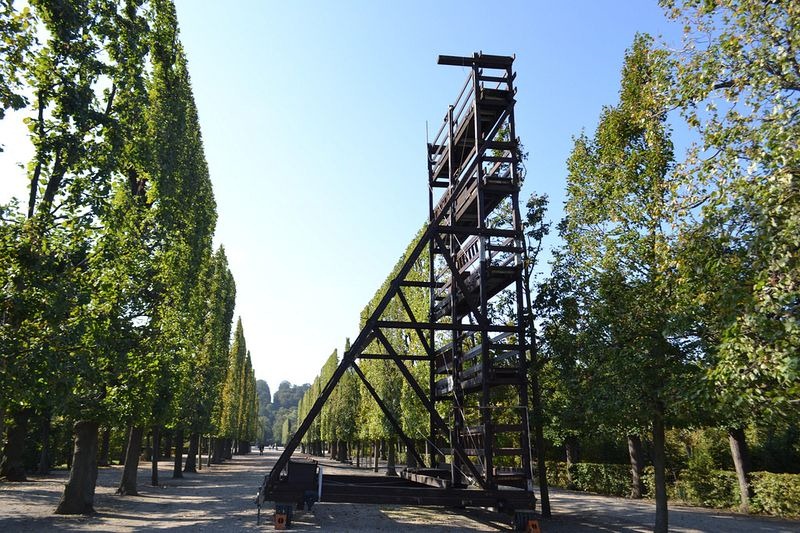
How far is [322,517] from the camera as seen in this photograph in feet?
53.9

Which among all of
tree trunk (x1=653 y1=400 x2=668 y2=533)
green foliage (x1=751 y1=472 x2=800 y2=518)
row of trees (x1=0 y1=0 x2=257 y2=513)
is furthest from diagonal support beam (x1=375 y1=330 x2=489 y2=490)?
green foliage (x1=751 y1=472 x2=800 y2=518)

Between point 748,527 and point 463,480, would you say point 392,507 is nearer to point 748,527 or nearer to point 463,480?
point 463,480

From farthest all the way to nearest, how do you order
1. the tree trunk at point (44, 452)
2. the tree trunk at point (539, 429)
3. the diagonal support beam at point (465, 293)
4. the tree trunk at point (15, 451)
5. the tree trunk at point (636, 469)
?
the tree trunk at point (44, 452)
the tree trunk at point (15, 451)
the tree trunk at point (636, 469)
the tree trunk at point (539, 429)
the diagonal support beam at point (465, 293)

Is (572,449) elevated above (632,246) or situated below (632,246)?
below

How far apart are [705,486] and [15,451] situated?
1254 inches

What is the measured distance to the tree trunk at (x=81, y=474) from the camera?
52.5 feet

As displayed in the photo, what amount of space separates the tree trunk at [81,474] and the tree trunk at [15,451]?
12345 millimetres

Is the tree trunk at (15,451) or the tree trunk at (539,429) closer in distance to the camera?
the tree trunk at (539,429)

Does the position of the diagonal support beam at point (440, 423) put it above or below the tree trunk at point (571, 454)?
above

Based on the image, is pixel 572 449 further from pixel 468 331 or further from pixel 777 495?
pixel 468 331

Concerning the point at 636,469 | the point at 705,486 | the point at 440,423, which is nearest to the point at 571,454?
the point at 636,469

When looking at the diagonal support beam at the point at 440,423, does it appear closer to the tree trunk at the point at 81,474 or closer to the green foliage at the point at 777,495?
the tree trunk at the point at 81,474

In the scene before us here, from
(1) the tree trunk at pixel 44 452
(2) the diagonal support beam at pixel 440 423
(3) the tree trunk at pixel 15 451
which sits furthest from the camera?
(1) the tree trunk at pixel 44 452

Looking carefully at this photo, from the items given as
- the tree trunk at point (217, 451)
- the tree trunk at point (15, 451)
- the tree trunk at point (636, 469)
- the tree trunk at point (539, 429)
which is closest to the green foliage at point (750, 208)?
the tree trunk at point (539, 429)
